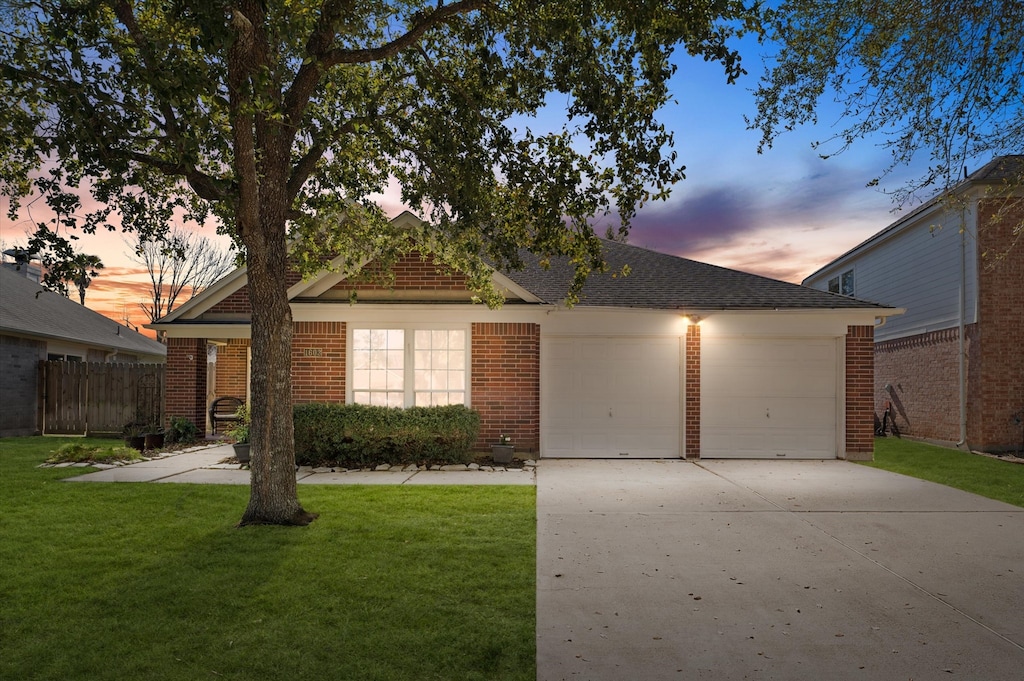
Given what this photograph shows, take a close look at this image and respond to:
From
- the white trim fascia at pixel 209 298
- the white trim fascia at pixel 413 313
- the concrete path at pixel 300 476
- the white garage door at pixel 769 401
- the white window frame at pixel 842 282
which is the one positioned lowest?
the concrete path at pixel 300 476

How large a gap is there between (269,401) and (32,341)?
15.8 meters

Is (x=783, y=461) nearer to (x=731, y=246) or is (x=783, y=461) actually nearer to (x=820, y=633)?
(x=820, y=633)

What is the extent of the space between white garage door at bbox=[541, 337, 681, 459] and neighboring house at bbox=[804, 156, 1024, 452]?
6.11 m

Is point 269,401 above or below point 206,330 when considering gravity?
below

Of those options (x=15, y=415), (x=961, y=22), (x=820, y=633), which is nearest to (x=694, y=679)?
(x=820, y=633)

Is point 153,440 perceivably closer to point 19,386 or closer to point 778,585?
point 19,386

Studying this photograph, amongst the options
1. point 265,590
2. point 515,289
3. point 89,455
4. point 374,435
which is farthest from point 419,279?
point 265,590

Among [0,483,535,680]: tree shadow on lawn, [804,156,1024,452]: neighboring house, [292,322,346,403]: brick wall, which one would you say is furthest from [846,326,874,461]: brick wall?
[292,322,346,403]: brick wall

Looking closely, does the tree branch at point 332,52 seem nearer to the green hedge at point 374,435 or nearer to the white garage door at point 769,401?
the green hedge at point 374,435

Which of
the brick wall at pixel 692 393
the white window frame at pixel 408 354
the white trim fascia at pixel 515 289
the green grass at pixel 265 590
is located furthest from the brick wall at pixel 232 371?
the brick wall at pixel 692 393

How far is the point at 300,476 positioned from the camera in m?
10.2

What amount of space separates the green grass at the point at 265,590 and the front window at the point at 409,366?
4.22 m

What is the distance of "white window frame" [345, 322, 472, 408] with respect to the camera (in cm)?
1236

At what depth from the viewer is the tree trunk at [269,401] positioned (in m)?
6.92
